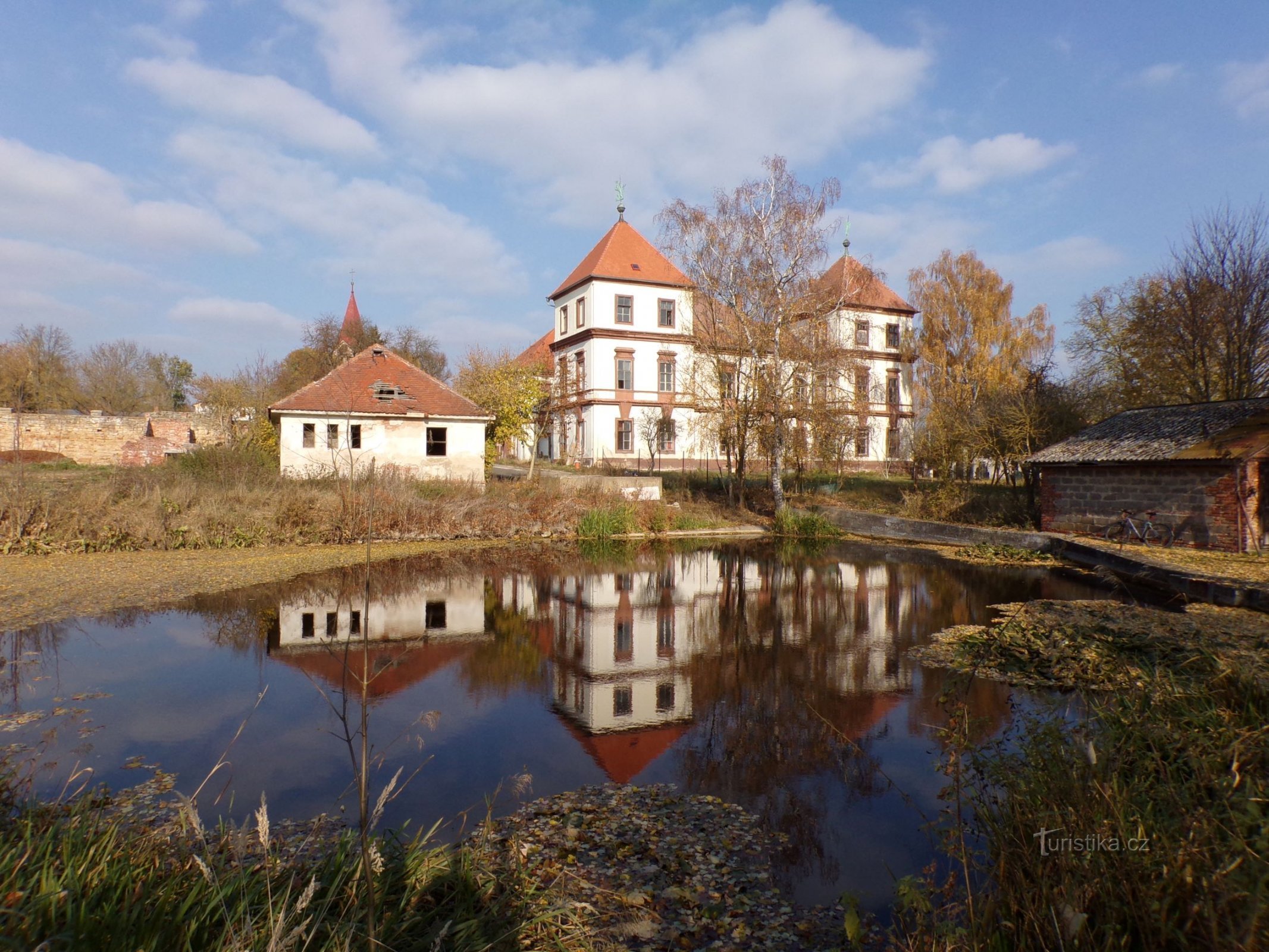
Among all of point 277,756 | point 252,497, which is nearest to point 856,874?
point 277,756


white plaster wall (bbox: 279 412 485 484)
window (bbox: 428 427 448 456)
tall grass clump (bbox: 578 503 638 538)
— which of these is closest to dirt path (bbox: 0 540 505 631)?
tall grass clump (bbox: 578 503 638 538)

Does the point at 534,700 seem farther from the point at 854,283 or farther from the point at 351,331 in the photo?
the point at 351,331

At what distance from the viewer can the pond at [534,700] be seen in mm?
5684

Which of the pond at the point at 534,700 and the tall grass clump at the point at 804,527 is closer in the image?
the pond at the point at 534,700

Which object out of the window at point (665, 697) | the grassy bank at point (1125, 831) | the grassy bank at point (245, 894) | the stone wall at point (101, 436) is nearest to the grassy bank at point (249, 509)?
the window at point (665, 697)

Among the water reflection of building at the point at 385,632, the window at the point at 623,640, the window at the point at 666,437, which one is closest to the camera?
the water reflection of building at the point at 385,632

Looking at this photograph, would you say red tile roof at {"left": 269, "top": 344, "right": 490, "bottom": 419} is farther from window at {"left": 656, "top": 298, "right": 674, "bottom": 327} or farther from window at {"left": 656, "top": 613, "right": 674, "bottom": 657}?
window at {"left": 656, "top": 613, "right": 674, "bottom": 657}

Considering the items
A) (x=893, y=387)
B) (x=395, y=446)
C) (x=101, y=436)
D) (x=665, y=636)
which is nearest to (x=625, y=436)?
(x=395, y=446)

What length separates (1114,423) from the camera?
2098 centimetres

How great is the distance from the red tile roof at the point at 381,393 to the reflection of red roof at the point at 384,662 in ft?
61.5

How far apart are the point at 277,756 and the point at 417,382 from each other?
25521 millimetres

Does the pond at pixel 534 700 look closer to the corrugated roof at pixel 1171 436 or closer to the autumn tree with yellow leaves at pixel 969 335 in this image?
the corrugated roof at pixel 1171 436

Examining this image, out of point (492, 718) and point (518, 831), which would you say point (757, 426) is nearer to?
point (492, 718)

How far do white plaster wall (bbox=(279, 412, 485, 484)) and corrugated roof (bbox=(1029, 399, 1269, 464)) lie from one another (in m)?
19.6
